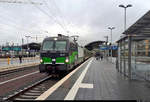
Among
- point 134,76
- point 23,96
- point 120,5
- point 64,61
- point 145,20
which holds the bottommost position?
point 23,96

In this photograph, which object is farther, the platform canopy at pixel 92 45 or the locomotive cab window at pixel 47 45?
the platform canopy at pixel 92 45

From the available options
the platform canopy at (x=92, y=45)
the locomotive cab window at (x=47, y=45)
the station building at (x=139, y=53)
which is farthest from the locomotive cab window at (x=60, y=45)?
the platform canopy at (x=92, y=45)

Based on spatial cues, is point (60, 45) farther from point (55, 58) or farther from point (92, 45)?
Result: point (92, 45)

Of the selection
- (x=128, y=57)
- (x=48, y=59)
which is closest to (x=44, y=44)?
(x=48, y=59)

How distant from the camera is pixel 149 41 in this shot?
26.2 ft

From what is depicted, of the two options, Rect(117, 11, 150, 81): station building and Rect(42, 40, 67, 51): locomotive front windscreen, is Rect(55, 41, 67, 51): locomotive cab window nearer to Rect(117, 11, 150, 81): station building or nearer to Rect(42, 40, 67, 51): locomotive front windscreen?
Rect(42, 40, 67, 51): locomotive front windscreen

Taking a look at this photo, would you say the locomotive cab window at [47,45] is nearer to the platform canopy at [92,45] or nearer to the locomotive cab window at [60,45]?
the locomotive cab window at [60,45]

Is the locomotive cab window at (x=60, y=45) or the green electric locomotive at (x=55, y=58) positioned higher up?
the locomotive cab window at (x=60, y=45)

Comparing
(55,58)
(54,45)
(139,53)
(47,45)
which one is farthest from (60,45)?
(139,53)

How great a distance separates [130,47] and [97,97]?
422cm

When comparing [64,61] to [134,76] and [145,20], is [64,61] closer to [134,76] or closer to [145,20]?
[134,76]

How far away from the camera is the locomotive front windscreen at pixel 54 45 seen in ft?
35.7

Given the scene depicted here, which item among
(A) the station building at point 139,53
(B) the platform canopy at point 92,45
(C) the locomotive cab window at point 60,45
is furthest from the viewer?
(B) the platform canopy at point 92,45

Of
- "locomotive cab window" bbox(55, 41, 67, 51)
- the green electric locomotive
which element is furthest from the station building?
"locomotive cab window" bbox(55, 41, 67, 51)
